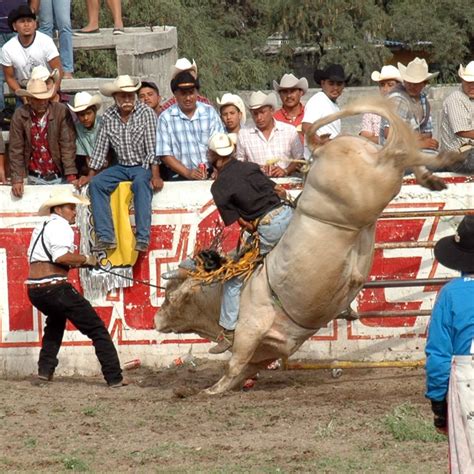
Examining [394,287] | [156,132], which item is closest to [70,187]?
[156,132]

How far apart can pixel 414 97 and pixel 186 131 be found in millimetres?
2008

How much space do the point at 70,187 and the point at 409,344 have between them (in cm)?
326

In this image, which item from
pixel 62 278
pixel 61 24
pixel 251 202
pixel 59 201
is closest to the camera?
pixel 251 202

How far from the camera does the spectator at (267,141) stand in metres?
11.8

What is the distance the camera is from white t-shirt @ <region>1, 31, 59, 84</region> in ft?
44.2

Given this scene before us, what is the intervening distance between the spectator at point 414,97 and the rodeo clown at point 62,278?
2.81 metres

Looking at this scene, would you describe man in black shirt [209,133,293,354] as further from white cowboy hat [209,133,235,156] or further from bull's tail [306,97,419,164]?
bull's tail [306,97,419,164]

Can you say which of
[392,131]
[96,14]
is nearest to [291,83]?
[392,131]

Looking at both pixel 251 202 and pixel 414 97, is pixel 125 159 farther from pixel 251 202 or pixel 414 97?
pixel 414 97

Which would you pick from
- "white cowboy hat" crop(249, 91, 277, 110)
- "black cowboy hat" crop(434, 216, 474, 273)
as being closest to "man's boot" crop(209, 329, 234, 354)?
"white cowboy hat" crop(249, 91, 277, 110)

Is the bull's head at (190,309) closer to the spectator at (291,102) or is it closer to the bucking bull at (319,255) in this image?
the bucking bull at (319,255)

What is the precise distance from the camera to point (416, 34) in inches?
996

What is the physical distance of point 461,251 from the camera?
6.40 meters

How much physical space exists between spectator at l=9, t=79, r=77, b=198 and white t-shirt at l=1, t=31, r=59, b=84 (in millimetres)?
1511
